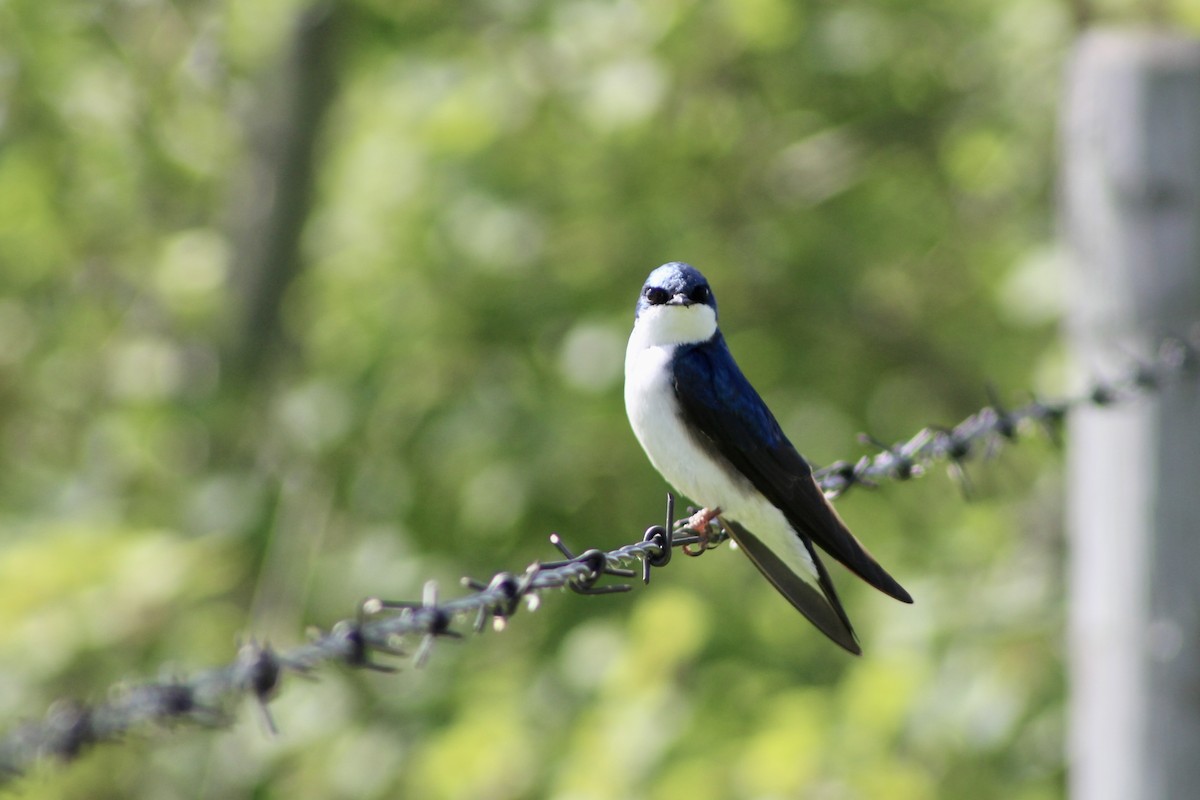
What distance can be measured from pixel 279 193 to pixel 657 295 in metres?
4.61

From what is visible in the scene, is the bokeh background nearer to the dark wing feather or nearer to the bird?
the bird

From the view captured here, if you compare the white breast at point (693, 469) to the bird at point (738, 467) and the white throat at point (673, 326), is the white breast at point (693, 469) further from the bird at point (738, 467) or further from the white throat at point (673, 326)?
the white throat at point (673, 326)

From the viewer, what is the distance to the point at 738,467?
3.01m

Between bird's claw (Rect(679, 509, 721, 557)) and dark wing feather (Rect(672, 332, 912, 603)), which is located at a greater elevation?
dark wing feather (Rect(672, 332, 912, 603))

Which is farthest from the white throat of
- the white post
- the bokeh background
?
the bokeh background

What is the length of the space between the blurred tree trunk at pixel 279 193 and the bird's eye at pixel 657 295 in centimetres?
438

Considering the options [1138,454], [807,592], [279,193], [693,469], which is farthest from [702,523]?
[279,193]

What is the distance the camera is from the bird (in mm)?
2893

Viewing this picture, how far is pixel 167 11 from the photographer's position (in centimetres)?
788

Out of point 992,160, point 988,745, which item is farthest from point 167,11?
point 988,745

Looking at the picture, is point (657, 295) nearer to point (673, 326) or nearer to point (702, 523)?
point (673, 326)

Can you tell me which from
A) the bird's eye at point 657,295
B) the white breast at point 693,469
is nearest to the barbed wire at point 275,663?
the white breast at point 693,469

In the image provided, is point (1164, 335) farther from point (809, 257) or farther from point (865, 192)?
point (865, 192)

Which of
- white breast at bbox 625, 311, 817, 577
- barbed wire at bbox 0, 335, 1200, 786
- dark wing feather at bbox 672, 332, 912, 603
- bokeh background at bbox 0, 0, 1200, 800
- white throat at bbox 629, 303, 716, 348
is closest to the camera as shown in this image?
barbed wire at bbox 0, 335, 1200, 786
